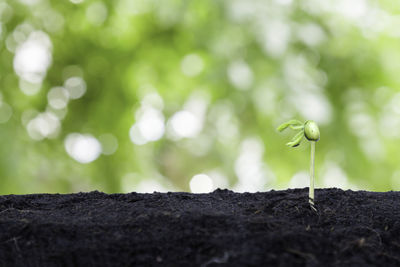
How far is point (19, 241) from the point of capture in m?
0.80

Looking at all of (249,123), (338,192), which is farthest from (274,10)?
(338,192)

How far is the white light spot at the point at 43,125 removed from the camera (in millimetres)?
2645

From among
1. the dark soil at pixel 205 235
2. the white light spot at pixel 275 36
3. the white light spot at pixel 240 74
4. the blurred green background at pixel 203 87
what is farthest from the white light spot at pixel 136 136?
the dark soil at pixel 205 235

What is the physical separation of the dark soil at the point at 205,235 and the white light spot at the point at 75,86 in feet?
5.57

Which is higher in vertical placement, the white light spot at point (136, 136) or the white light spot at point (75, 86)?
the white light spot at point (75, 86)

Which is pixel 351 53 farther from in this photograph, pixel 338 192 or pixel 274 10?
pixel 338 192

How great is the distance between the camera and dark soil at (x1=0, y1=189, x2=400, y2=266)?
28.7 inches

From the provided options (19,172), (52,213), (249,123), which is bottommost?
(52,213)

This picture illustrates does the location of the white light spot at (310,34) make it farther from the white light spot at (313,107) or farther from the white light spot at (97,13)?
the white light spot at (97,13)

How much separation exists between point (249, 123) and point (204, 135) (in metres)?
0.48

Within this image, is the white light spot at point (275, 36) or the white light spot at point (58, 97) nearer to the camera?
the white light spot at point (275, 36)

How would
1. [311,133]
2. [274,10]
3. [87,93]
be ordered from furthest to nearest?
[87,93] < [274,10] < [311,133]

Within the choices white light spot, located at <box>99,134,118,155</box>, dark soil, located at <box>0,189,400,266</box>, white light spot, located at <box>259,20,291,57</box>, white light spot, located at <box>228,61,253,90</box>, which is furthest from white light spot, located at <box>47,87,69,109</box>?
dark soil, located at <box>0,189,400,266</box>

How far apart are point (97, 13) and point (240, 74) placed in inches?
37.7
